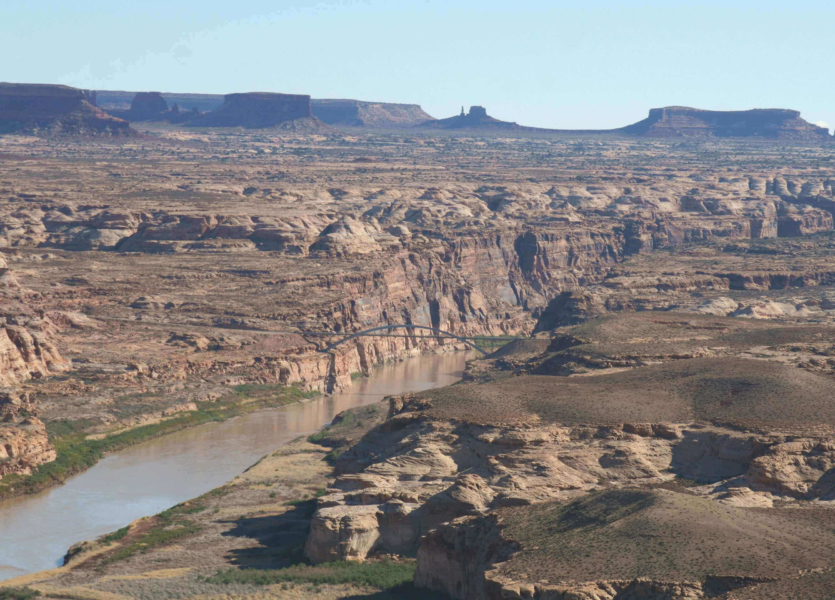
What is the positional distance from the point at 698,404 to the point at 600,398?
155 inches

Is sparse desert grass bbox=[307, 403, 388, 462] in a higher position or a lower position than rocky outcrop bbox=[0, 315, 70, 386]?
lower

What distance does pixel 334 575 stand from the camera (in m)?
48.5

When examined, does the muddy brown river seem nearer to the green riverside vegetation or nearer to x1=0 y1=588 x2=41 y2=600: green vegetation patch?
the green riverside vegetation

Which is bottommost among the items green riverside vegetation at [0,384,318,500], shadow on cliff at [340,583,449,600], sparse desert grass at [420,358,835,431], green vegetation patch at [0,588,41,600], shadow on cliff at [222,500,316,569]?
green riverside vegetation at [0,384,318,500]

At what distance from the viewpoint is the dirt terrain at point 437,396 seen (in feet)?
145

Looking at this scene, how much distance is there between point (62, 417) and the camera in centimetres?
7675

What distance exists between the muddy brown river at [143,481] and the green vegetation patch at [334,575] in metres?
8.95

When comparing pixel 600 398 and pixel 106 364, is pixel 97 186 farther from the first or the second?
pixel 600 398

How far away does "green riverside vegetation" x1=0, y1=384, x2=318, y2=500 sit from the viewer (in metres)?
65.8

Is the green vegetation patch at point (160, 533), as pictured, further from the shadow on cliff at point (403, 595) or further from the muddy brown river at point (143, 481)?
the shadow on cliff at point (403, 595)

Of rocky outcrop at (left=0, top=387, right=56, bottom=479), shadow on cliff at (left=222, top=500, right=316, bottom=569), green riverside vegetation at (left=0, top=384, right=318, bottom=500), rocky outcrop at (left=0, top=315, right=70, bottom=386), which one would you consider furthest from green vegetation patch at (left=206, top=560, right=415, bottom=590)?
rocky outcrop at (left=0, top=315, right=70, bottom=386)

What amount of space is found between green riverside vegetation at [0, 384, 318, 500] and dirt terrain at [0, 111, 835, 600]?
0.20 m

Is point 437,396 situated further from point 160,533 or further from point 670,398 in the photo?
point 160,533

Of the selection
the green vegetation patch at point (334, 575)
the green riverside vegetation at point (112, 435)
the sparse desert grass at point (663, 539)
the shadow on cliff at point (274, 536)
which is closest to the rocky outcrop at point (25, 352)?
the green riverside vegetation at point (112, 435)
